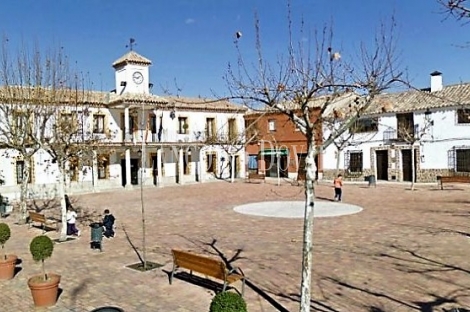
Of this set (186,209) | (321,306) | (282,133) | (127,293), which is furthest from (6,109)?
(282,133)

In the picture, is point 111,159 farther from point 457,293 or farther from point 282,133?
point 457,293

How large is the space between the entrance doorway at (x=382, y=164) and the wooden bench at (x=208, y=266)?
2734cm

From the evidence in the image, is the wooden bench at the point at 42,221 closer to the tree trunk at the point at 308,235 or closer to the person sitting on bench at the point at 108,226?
the person sitting on bench at the point at 108,226

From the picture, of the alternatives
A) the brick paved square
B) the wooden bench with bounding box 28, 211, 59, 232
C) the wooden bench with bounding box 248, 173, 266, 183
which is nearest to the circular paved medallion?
the brick paved square

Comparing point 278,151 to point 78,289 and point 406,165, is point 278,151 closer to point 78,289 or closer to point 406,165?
point 406,165

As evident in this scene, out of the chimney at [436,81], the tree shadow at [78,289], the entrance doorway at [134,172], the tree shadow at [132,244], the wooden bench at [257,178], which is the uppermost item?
the chimney at [436,81]

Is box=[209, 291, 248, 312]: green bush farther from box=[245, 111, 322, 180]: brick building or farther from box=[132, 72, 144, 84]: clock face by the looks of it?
box=[245, 111, 322, 180]: brick building

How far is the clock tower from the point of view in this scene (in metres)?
32.4

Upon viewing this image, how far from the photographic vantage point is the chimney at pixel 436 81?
3149 centimetres

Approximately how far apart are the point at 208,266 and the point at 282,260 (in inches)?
110

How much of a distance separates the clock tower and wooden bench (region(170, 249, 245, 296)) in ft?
84.8

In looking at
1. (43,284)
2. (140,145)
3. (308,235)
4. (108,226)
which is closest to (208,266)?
(308,235)

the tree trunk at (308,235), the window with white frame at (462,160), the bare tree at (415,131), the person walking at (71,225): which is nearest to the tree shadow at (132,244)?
the person walking at (71,225)

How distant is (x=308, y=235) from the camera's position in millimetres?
5305
